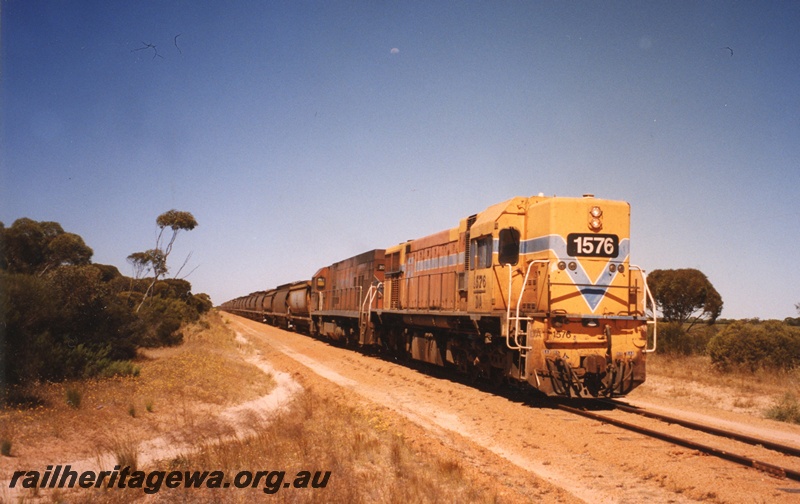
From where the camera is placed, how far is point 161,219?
93.3 feet

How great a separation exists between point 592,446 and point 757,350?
1386 cm

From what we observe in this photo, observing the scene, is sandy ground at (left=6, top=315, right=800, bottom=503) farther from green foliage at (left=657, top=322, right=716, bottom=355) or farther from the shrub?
green foliage at (left=657, top=322, right=716, bottom=355)

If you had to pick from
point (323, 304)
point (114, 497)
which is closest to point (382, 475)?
point (114, 497)

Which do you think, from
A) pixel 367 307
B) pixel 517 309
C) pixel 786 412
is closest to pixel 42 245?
pixel 367 307

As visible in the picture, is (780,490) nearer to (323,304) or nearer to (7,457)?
(7,457)

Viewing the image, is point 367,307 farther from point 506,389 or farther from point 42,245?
point 42,245

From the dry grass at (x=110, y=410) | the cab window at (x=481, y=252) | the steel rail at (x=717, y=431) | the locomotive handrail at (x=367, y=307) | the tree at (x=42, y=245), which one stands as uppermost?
the tree at (x=42, y=245)

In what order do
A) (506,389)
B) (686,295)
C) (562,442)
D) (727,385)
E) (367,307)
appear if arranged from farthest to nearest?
(686,295) → (367,307) → (727,385) → (506,389) → (562,442)

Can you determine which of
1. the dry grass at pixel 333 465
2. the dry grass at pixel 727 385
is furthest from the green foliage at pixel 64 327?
the dry grass at pixel 727 385

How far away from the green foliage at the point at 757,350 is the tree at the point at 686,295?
15939 millimetres

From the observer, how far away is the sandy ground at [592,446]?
6.22 meters

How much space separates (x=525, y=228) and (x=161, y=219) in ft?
74.1

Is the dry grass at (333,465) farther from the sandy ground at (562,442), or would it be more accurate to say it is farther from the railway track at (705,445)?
the railway track at (705,445)

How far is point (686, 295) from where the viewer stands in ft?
113
